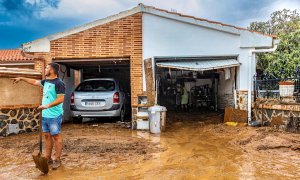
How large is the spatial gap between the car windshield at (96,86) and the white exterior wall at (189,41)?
2.27 meters

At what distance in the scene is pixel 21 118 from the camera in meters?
9.84

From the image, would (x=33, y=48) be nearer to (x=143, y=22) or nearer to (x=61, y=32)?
(x=61, y=32)

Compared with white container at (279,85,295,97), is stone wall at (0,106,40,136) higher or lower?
lower

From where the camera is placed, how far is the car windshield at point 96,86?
11609 mm

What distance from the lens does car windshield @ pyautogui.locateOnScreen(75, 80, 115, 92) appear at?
38.1ft

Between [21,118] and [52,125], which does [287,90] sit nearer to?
[52,125]

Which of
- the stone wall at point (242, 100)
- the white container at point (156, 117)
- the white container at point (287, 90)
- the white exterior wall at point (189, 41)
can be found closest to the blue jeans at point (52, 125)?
the white container at point (156, 117)

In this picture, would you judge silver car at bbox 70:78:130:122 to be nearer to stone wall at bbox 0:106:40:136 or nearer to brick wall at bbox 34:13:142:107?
brick wall at bbox 34:13:142:107

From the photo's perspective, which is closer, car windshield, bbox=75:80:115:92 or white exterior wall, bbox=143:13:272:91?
white exterior wall, bbox=143:13:272:91

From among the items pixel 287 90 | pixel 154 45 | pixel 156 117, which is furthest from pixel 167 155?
pixel 287 90

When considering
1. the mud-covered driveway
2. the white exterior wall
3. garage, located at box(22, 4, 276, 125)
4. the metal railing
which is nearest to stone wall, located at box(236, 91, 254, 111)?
garage, located at box(22, 4, 276, 125)

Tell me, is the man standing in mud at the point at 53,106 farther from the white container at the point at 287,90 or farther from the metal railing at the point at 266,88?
the metal railing at the point at 266,88

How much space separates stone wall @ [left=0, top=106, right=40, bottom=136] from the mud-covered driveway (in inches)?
21.9

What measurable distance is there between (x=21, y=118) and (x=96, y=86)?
2.99 m
